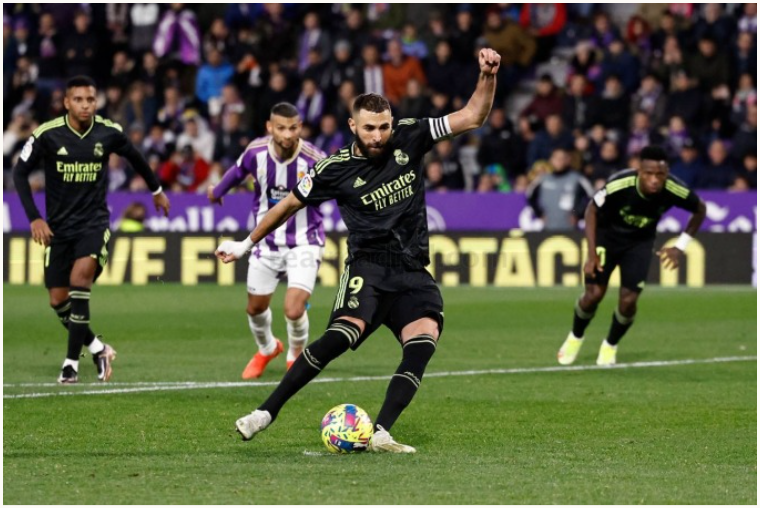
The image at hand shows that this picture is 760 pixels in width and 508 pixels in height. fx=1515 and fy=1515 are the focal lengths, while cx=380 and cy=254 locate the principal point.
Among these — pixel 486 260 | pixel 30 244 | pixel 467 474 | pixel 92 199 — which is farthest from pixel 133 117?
pixel 467 474

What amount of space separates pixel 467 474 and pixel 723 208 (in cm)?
1508

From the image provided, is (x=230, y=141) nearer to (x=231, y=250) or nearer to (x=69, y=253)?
(x=69, y=253)

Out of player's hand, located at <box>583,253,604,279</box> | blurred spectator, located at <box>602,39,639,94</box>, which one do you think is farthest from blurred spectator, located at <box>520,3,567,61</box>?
player's hand, located at <box>583,253,604,279</box>

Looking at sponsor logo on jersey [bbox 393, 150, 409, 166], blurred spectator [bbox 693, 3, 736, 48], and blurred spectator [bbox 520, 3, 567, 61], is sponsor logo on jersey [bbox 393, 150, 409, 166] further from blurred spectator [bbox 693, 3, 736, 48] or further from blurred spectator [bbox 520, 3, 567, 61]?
blurred spectator [bbox 520, 3, 567, 61]

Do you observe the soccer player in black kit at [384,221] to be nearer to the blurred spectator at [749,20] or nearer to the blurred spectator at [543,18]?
the blurred spectator at [749,20]

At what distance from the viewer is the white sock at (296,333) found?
480 inches

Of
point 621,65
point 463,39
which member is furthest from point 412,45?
point 621,65

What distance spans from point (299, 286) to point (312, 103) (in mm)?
12699

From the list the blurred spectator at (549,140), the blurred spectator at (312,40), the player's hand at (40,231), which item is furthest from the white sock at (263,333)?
the blurred spectator at (312,40)

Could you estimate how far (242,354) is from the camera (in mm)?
13789

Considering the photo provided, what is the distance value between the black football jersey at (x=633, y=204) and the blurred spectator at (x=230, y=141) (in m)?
12.6

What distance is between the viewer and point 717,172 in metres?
22.1

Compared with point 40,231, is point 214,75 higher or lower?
higher

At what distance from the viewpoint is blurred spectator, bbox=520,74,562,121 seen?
23969 millimetres
